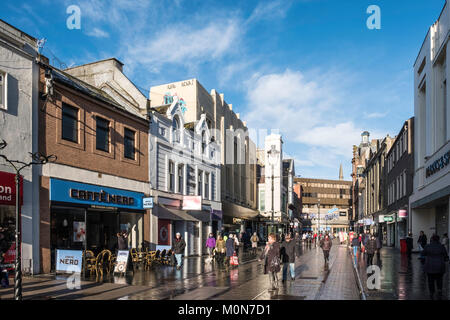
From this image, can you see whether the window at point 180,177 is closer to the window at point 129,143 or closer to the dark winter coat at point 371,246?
the window at point 129,143

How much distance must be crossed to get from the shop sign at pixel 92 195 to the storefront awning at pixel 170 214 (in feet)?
6.22

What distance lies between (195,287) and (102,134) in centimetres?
1017

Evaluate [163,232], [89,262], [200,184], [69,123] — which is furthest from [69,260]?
[200,184]

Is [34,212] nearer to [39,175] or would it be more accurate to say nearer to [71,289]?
[39,175]

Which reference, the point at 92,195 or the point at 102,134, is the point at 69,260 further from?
the point at 102,134

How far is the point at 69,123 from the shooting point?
18.7m

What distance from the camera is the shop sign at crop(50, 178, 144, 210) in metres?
17.3

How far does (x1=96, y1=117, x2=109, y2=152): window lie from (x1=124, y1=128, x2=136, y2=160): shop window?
161 cm

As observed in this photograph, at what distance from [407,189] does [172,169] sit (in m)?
21.2

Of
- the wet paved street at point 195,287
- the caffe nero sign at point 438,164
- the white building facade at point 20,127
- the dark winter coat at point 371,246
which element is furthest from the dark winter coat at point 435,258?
the white building facade at point 20,127

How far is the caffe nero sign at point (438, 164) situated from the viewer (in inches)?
904

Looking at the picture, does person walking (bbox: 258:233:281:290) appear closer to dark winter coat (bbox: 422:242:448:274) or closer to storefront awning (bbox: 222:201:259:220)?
dark winter coat (bbox: 422:242:448:274)

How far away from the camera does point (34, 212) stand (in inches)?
634

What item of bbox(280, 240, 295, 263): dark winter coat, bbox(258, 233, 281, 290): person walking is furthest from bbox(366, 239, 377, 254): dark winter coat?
bbox(258, 233, 281, 290): person walking
